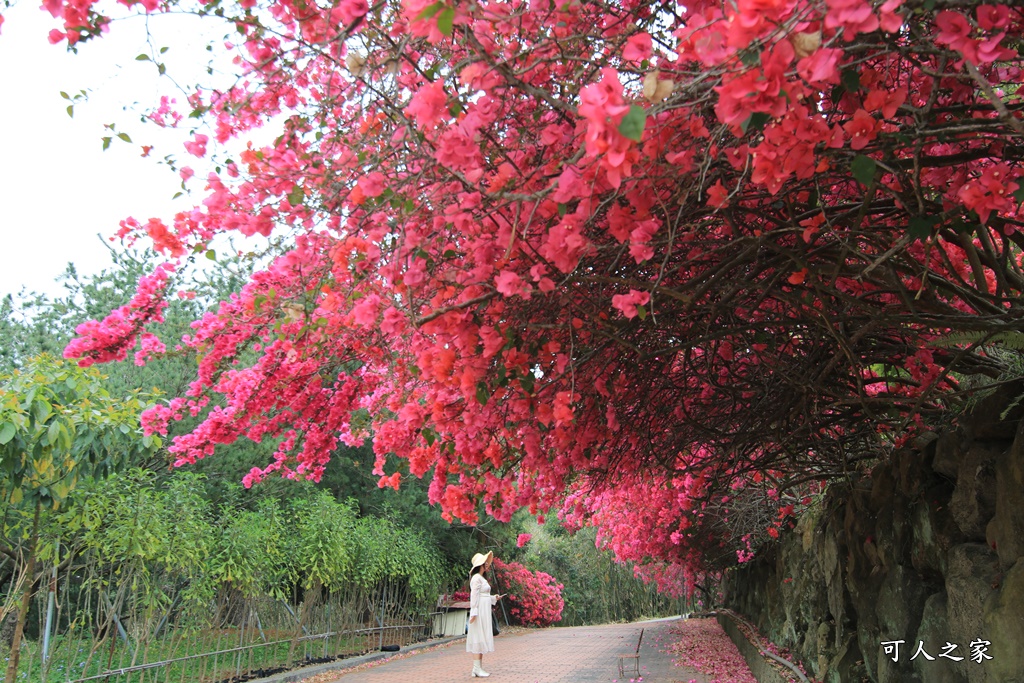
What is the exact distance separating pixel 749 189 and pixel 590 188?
796 mm

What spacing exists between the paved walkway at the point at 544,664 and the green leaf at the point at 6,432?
6572mm

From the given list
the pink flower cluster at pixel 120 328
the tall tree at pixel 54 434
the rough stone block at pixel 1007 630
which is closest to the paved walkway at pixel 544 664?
the tall tree at pixel 54 434

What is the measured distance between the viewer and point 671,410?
427 centimetres

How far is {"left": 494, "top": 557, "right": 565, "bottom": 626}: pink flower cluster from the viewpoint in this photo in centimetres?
1975

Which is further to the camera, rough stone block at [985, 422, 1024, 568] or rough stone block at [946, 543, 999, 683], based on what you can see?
rough stone block at [946, 543, 999, 683]

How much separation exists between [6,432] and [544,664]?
29.0ft

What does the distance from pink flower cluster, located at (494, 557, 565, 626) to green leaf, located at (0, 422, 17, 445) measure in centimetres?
1554

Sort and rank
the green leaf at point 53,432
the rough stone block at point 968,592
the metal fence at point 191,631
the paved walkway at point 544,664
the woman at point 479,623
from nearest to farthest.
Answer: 1. the rough stone block at point 968,592
2. the green leaf at point 53,432
3. the metal fence at point 191,631
4. the paved walkway at point 544,664
5. the woman at point 479,623

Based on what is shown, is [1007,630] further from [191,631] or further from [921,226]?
[191,631]

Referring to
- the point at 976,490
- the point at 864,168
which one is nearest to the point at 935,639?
the point at 976,490

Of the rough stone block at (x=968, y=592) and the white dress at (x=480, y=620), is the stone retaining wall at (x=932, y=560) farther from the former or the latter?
the white dress at (x=480, y=620)

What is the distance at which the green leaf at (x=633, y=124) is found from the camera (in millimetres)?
1439

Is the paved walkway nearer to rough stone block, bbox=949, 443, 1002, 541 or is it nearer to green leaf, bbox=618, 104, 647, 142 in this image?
rough stone block, bbox=949, 443, 1002, 541

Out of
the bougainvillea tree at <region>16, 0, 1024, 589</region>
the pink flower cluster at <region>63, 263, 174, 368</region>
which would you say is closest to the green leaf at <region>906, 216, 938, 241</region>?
the bougainvillea tree at <region>16, 0, 1024, 589</region>
